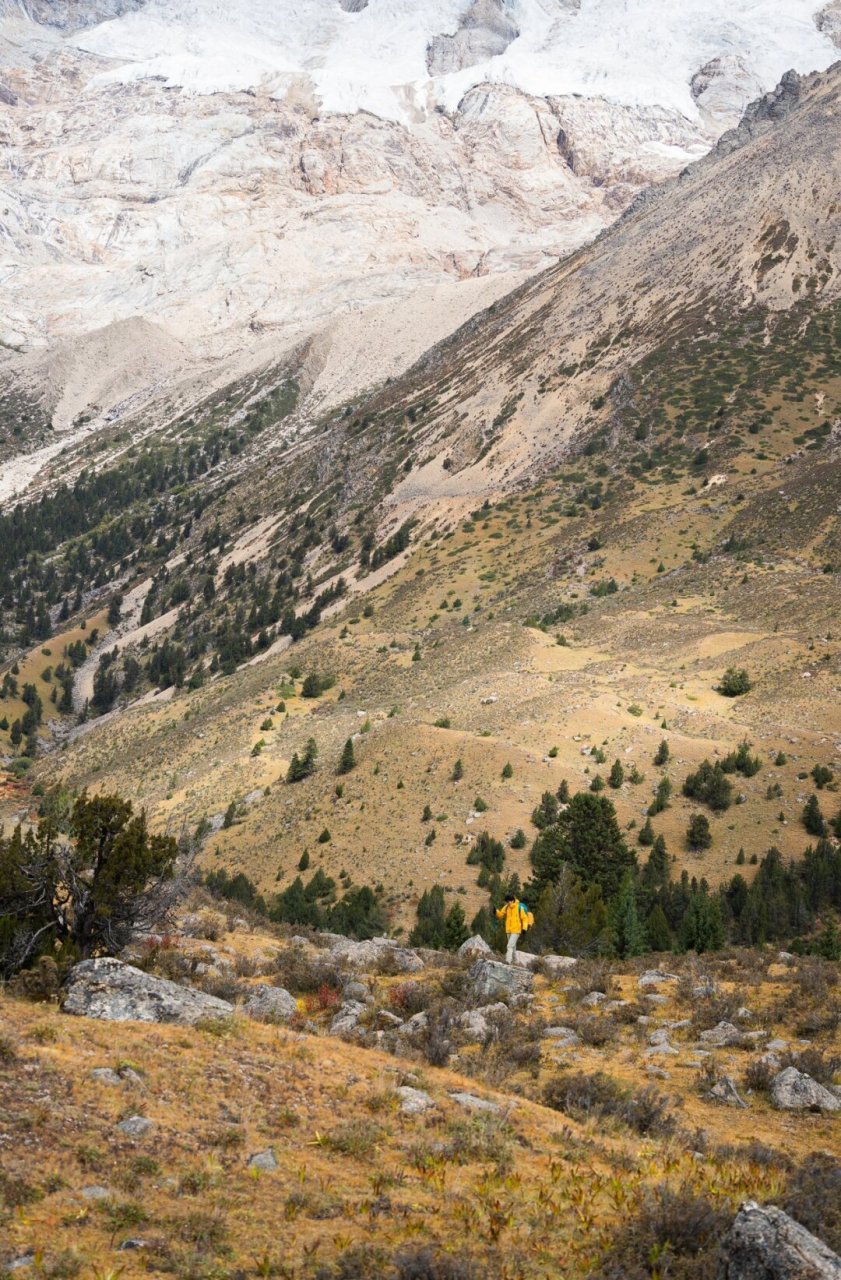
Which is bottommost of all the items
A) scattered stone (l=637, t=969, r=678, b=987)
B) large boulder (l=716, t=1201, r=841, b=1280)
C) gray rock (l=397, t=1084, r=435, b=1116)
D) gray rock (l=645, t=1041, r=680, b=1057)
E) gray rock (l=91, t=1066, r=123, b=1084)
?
scattered stone (l=637, t=969, r=678, b=987)

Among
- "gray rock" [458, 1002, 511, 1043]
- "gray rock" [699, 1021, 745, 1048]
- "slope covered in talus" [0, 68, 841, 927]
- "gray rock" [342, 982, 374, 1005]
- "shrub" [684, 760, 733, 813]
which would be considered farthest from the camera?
"slope covered in talus" [0, 68, 841, 927]

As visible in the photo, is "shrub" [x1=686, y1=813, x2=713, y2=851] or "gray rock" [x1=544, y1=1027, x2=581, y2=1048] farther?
"shrub" [x1=686, y1=813, x2=713, y2=851]

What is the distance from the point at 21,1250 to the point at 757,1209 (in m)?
5.66

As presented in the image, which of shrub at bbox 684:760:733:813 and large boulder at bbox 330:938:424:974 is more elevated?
large boulder at bbox 330:938:424:974

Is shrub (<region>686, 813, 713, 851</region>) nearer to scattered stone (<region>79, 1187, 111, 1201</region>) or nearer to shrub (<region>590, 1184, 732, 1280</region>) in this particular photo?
shrub (<region>590, 1184, 732, 1280</region>)

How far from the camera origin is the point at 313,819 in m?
40.2

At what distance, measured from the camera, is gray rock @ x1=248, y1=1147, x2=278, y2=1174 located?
8633mm

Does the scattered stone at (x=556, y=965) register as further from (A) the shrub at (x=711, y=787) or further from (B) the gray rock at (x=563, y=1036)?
(A) the shrub at (x=711, y=787)

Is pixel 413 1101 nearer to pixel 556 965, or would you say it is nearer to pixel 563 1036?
pixel 563 1036

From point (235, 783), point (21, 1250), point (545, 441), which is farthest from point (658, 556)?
point (21, 1250)


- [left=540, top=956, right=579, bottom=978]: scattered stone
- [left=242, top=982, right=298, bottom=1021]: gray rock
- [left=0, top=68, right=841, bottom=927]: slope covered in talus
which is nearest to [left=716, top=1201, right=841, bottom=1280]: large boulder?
[left=242, top=982, right=298, bottom=1021]: gray rock

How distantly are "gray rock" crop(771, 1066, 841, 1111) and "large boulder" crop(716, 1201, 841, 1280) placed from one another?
4.70 metres

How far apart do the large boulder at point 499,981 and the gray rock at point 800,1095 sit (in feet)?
17.3

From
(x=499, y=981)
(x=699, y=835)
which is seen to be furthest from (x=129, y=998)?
(x=699, y=835)
